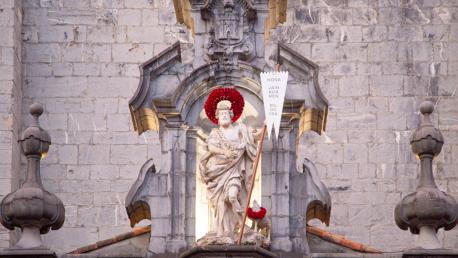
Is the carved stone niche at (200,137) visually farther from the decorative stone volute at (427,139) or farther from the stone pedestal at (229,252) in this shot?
the decorative stone volute at (427,139)

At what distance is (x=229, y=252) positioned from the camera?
114ft

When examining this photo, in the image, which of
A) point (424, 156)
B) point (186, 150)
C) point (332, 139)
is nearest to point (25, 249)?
point (186, 150)

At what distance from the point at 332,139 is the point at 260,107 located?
572 centimetres

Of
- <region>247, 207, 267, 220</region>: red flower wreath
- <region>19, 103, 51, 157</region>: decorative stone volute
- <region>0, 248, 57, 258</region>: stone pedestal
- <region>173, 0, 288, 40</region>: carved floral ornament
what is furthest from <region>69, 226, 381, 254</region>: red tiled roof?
<region>173, 0, 288, 40</region>: carved floral ornament

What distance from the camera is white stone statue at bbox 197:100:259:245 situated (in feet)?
117

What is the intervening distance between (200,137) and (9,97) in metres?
5.90

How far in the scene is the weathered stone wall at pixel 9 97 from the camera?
133 ft

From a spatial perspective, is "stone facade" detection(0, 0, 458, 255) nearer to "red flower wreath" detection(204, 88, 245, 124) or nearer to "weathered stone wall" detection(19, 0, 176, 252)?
"weathered stone wall" detection(19, 0, 176, 252)

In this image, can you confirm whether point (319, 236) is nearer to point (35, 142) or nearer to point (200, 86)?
point (200, 86)

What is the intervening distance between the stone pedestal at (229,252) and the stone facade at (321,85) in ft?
22.1

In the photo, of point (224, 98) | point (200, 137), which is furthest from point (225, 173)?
point (224, 98)

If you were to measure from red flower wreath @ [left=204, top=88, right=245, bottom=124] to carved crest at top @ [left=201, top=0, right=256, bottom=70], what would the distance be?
1.49ft

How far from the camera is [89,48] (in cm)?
4266

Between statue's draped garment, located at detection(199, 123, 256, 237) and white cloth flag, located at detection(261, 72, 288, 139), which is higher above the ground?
white cloth flag, located at detection(261, 72, 288, 139)
